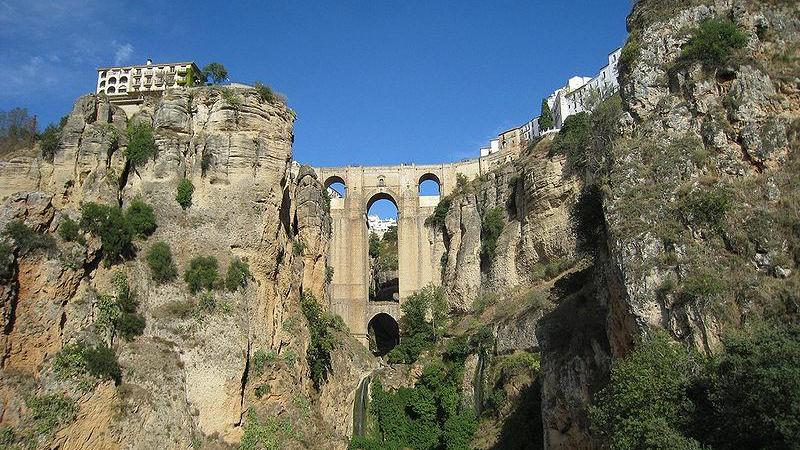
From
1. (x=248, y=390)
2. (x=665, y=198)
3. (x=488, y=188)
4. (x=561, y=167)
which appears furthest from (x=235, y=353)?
(x=488, y=188)

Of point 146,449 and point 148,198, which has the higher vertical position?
point 148,198

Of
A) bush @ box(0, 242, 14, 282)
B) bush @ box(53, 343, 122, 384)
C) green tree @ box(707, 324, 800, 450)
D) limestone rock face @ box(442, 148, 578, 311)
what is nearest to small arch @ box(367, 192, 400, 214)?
limestone rock face @ box(442, 148, 578, 311)

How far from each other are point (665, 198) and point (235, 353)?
56.3ft

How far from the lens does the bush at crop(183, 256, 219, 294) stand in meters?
27.6

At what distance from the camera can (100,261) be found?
86.3 ft

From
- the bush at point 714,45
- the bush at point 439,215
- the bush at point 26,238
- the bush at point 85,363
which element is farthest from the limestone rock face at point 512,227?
the bush at point 26,238

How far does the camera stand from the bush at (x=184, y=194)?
2952cm

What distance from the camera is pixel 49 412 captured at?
21188mm

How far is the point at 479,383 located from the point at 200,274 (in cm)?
1780

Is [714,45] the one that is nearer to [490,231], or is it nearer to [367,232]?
[490,231]

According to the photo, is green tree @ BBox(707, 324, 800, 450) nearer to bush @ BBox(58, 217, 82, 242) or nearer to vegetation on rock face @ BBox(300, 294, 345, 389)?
bush @ BBox(58, 217, 82, 242)


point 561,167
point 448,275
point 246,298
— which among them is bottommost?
point 246,298

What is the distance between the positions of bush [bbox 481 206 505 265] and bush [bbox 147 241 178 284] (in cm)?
2533

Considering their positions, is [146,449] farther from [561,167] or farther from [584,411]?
[561,167]
